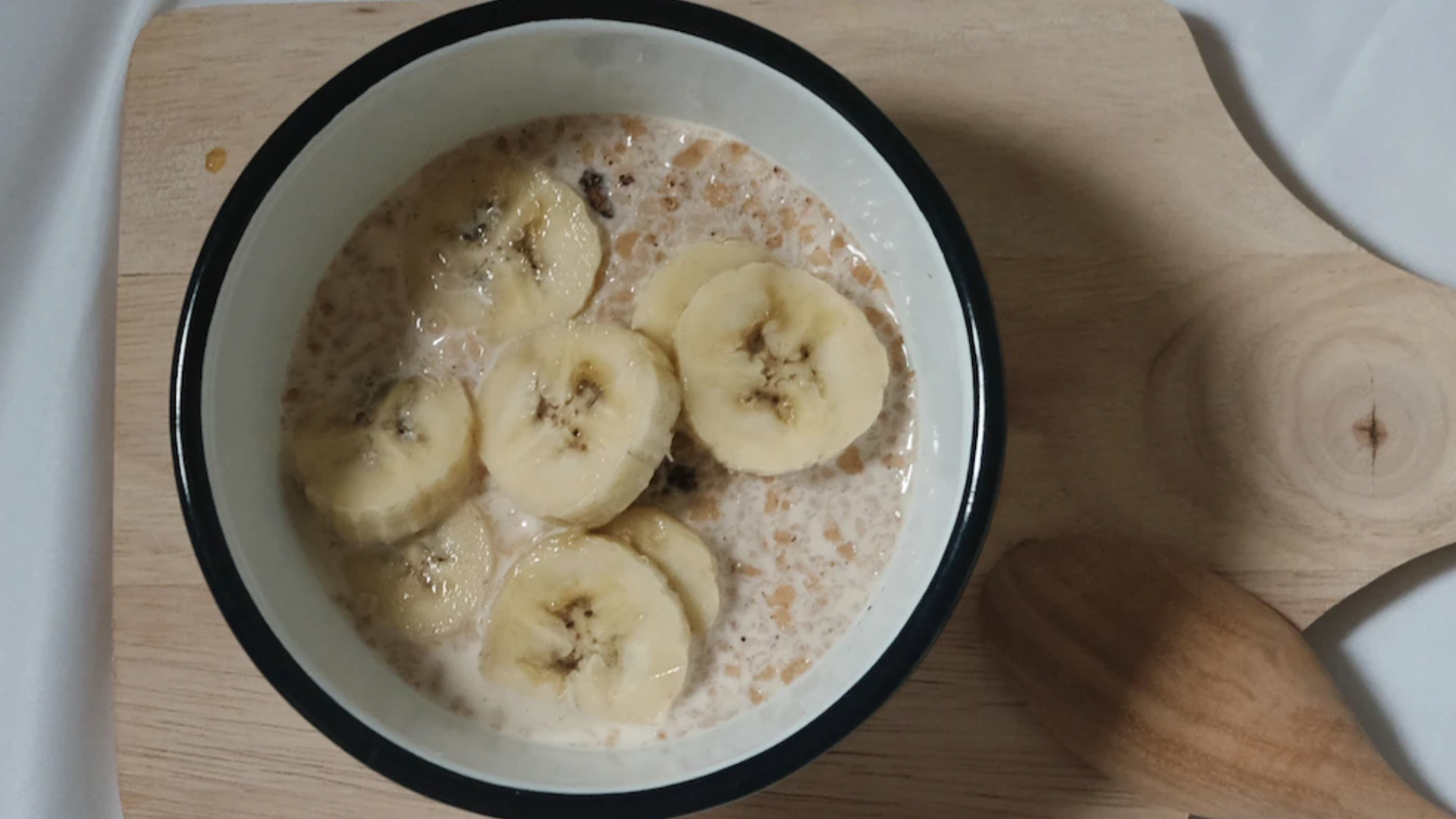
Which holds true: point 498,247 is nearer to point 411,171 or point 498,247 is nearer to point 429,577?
point 411,171

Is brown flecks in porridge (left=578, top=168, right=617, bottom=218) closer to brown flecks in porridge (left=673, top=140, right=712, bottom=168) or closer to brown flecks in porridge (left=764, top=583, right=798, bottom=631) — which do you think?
brown flecks in porridge (left=673, top=140, right=712, bottom=168)

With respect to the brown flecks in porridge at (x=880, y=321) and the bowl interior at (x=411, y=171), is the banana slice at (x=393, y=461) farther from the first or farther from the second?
the brown flecks in porridge at (x=880, y=321)

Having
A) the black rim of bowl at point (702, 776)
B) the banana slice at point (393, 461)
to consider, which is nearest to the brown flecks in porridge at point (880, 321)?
the black rim of bowl at point (702, 776)

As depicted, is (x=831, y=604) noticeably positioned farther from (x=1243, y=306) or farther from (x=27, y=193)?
(x=27, y=193)

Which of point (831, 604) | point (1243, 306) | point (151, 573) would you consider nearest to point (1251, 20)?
point (1243, 306)

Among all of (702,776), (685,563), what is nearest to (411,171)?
(685,563)
